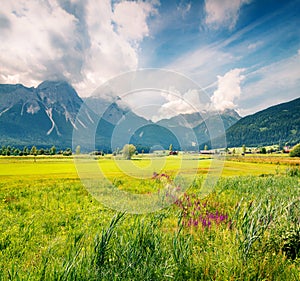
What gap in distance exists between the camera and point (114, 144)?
5629 millimetres

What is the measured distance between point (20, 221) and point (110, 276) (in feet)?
13.5

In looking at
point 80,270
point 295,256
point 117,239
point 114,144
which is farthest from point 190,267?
point 114,144

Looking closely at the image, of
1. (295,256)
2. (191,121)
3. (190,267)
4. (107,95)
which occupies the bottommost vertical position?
(295,256)

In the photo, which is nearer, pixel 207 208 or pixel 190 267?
pixel 190 267

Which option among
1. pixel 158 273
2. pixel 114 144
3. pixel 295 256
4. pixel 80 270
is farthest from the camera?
pixel 114 144

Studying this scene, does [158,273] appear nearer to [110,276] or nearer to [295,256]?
[110,276]

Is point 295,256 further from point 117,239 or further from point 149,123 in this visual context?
point 149,123

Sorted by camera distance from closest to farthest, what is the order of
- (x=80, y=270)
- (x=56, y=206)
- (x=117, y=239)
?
1. (x=80, y=270)
2. (x=117, y=239)
3. (x=56, y=206)

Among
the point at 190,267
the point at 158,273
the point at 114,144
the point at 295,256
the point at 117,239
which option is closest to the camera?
Answer: the point at 158,273

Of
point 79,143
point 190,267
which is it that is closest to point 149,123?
point 79,143

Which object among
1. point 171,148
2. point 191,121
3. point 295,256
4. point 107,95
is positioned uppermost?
point 107,95

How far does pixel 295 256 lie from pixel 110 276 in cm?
301

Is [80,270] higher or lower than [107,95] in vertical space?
lower

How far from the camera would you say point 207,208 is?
23.1ft
